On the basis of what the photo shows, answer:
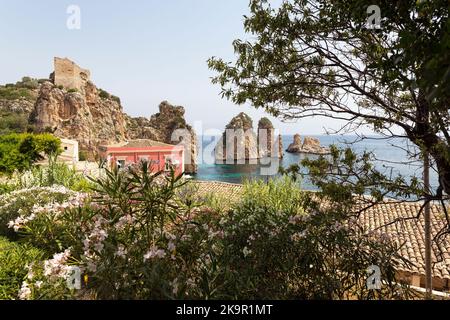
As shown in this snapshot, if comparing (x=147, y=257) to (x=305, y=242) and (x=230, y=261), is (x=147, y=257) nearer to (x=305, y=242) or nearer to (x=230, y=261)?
(x=230, y=261)

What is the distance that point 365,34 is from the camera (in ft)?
8.50

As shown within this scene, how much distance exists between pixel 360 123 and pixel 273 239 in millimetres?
1513

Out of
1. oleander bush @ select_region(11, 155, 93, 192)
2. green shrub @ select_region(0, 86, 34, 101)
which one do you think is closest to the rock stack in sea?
green shrub @ select_region(0, 86, 34, 101)

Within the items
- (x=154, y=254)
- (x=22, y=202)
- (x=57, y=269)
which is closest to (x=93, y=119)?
(x=22, y=202)

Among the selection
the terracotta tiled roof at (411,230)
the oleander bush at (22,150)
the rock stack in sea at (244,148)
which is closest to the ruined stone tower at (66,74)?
the rock stack in sea at (244,148)

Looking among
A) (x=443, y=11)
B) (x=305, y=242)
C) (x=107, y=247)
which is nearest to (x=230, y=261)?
(x=305, y=242)

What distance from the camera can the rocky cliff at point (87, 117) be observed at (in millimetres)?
29391

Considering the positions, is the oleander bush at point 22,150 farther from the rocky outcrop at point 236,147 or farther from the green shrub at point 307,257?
the rocky outcrop at point 236,147

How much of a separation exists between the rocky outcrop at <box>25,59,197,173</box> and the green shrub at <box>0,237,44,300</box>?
24022 mm

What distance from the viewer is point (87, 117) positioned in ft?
106

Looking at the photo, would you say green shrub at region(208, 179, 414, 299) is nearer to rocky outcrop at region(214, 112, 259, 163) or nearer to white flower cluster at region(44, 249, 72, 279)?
white flower cluster at region(44, 249, 72, 279)
